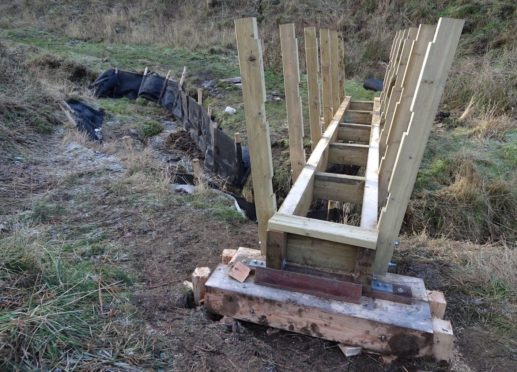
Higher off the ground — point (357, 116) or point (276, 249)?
point (276, 249)

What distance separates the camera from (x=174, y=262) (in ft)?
10.0

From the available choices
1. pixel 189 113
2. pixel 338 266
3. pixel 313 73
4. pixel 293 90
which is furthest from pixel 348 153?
pixel 189 113

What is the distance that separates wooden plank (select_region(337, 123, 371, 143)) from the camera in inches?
204

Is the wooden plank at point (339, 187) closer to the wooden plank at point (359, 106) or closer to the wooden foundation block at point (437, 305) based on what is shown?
the wooden foundation block at point (437, 305)

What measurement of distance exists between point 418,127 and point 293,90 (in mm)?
1261

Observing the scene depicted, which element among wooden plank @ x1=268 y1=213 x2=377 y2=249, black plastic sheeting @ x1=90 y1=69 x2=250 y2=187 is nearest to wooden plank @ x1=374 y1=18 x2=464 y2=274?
wooden plank @ x1=268 y1=213 x2=377 y2=249

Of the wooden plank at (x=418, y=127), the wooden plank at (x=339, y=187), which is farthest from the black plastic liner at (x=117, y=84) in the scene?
the wooden plank at (x=418, y=127)

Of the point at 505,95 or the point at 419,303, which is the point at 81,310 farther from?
the point at 505,95

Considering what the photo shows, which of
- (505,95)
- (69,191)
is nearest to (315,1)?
(505,95)

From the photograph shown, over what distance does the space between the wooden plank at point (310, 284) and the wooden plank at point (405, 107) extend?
131cm

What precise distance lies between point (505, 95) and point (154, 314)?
711cm

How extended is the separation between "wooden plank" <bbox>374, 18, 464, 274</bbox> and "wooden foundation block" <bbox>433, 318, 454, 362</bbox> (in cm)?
45

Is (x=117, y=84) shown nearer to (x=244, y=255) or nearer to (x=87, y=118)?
(x=87, y=118)

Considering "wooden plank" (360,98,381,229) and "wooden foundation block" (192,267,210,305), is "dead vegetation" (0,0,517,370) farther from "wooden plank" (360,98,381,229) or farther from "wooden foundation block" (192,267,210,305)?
"wooden plank" (360,98,381,229)
